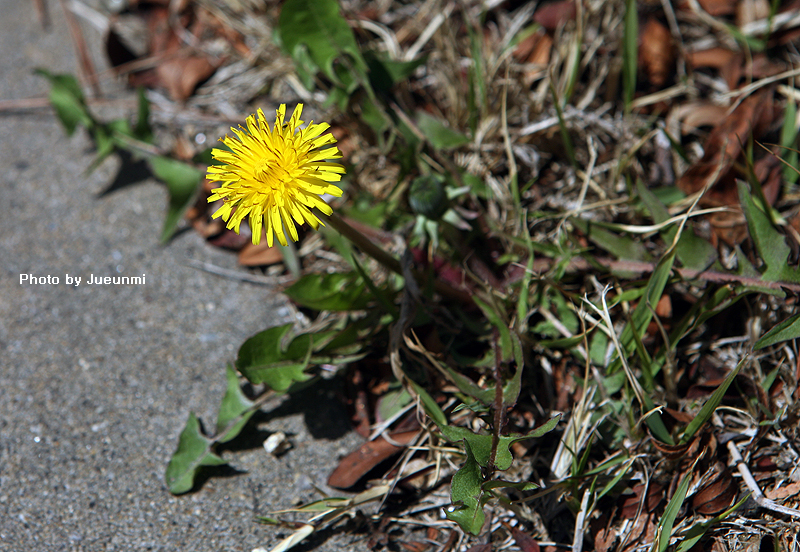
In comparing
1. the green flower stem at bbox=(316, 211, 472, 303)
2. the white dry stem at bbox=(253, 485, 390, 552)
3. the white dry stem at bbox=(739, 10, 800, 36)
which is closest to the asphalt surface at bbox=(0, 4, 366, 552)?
the white dry stem at bbox=(253, 485, 390, 552)

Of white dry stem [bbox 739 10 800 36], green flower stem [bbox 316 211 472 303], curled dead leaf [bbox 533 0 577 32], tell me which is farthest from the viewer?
curled dead leaf [bbox 533 0 577 32]

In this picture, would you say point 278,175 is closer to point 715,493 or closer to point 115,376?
point 115,376

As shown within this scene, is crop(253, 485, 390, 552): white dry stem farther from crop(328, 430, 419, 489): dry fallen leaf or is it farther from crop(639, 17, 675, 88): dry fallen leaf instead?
crop(639, 17, 675, 88): dry fallen leaf

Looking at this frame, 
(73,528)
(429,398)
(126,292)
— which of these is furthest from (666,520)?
(126,292)

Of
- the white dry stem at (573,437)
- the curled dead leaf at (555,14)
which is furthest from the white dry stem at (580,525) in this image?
the curled dead leaf at (555,14)

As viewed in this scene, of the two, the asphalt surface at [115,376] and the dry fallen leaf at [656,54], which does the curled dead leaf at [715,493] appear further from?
the dry fallen leaf at [656,54]

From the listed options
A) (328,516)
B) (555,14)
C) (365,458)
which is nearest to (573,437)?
(365,458)
